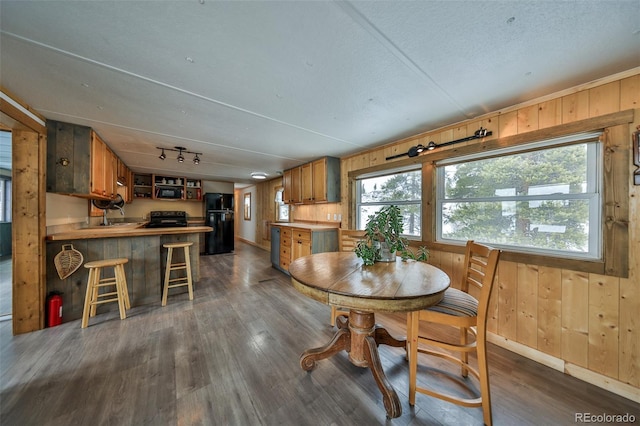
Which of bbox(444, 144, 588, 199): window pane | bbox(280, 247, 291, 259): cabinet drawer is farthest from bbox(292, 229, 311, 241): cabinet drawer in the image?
bbox(444, 144, 588, 199): window pane

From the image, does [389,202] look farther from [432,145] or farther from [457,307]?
[457,307]

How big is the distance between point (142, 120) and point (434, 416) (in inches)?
147

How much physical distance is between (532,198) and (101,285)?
451cm

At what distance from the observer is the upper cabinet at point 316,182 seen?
3973 millimetres

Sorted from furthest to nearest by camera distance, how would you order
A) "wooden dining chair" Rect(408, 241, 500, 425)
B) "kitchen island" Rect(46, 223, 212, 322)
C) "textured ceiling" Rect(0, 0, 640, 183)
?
"kitchen island" Rect(46, 223, 212, 322), "wooden dining chair" Rect(408, 241, 500, 425), "textured ceiling" Rect(0, 0, 640, 183)

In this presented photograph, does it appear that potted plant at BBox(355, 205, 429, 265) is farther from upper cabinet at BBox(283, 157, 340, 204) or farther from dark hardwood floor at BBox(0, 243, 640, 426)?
upper cabinet at BBox(283, 157, 340, 204)

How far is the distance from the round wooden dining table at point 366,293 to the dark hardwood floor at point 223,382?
139 millimetres

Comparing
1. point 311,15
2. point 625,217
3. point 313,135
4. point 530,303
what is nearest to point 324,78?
point 311,15

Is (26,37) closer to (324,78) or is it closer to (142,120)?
(142,120)

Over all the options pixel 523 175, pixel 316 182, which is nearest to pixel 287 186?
pixel 316 182

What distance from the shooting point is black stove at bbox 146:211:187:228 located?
5.38 metres

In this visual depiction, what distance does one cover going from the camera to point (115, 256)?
8.95 ft

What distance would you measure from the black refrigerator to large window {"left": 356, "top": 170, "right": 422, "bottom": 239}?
4233 mm

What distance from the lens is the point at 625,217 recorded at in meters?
1.55
